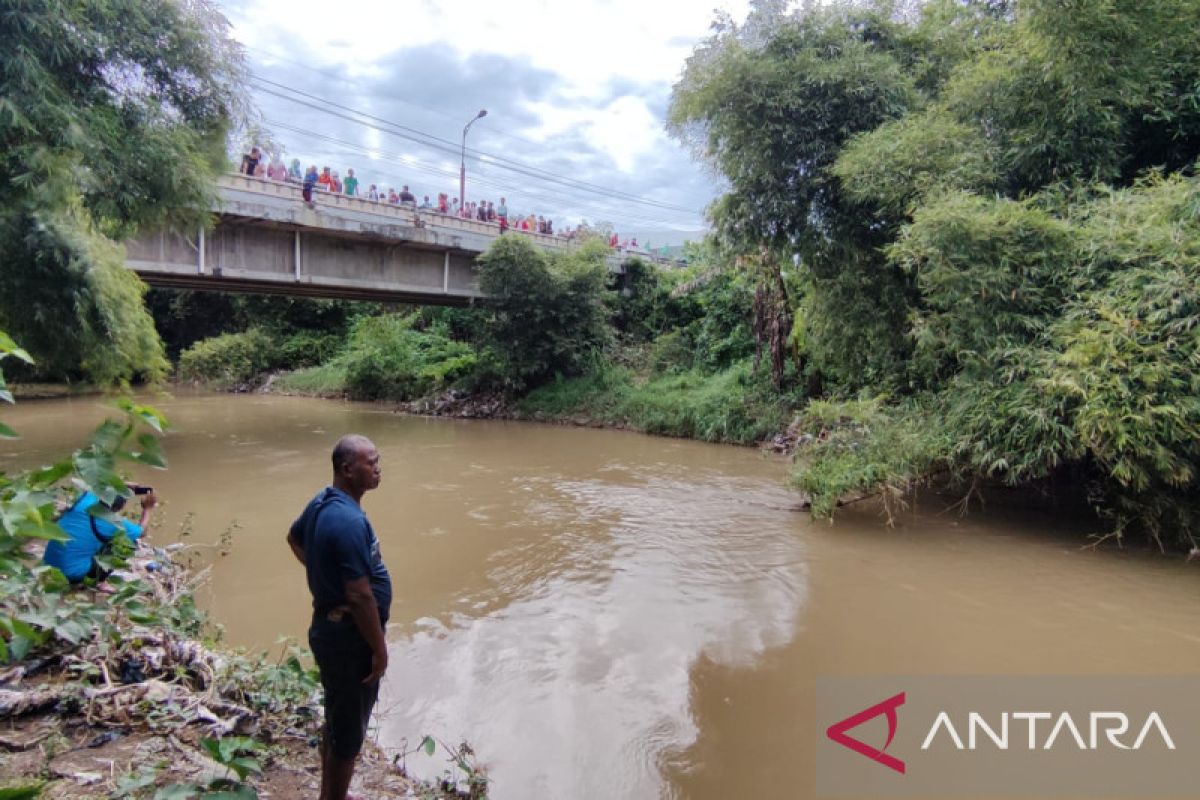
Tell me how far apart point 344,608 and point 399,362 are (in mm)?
22432

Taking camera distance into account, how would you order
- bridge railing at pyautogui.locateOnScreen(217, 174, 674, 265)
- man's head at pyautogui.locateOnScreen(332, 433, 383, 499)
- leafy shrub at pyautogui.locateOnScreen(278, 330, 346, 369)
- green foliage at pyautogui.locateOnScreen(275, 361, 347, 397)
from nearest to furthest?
man's head at pyautogui.locateOnScreen(332, 433, 383, 499) < bridge railing at pyautogui.locateOnScreen(217, 174, 674, 265) < green foliage at pyautogui.locateOnScreen(275, 361, 347, 397) < leafy shrub at pyautogui.locateOnScreen(278, 330, 346, 369)

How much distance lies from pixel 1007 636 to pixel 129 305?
10.7 metres

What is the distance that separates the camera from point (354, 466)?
9.52ft

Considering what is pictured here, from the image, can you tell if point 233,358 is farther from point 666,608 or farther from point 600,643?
point 600,643

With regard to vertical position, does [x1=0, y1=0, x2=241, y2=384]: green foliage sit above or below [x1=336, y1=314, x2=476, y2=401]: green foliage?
above

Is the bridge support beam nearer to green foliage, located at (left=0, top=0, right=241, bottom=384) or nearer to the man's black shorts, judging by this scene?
green foliage, located at (left=0, top=0, right=241, bottom=384)

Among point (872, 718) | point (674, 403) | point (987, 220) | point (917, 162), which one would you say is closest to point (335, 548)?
point (872, 718)

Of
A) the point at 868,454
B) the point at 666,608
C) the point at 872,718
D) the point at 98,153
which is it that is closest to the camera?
the point at 872,718

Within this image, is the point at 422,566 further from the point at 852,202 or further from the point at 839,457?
the point at 852,202

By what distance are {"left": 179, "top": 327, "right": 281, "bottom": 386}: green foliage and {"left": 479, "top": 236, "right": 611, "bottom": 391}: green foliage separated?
51.4 feet

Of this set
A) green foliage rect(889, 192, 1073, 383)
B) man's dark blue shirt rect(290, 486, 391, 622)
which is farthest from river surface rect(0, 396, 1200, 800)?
green foliage rect(889, 192, 1073, 383)

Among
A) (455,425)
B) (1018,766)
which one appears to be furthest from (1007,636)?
(455,425)

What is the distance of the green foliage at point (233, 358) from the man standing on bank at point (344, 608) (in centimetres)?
3088

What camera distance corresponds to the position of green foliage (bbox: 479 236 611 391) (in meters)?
18.9
